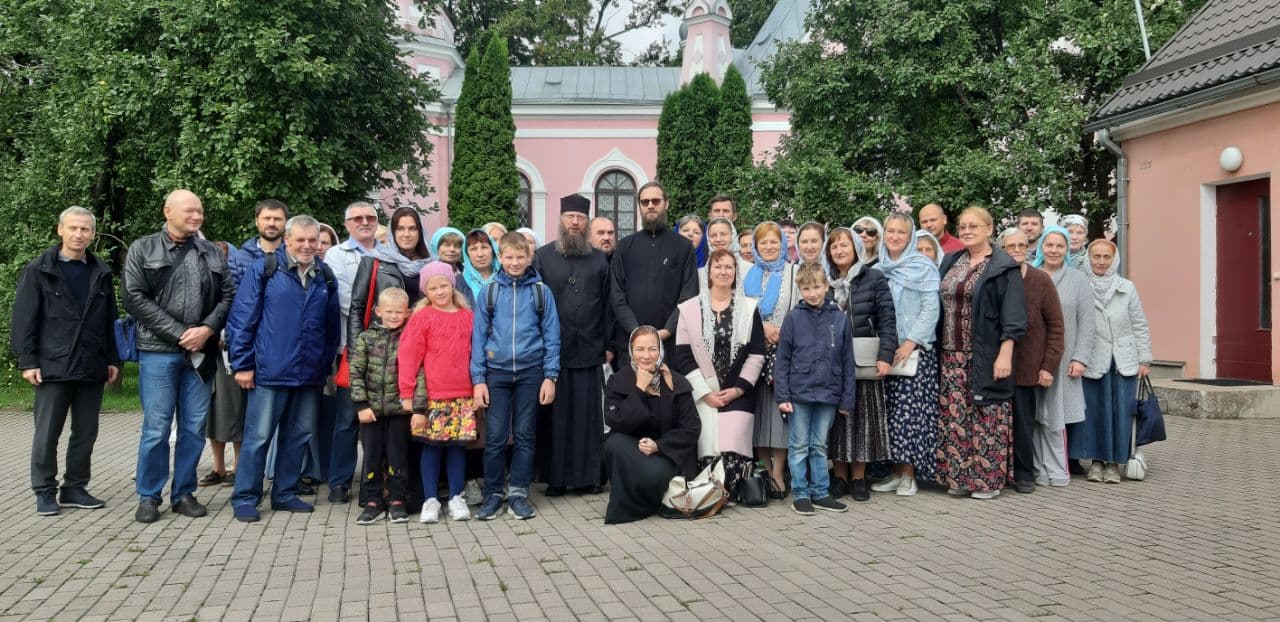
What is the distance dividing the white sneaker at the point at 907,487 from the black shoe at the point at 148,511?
4895 mm

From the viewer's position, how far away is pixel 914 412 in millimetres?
6809

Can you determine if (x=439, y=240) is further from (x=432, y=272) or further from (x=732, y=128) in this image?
(x=732, y=128)

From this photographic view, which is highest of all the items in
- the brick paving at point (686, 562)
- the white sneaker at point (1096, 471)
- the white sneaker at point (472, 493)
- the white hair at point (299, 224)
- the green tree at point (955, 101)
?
the green tree at point (955, 101)

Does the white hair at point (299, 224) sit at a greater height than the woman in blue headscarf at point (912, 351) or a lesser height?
greater

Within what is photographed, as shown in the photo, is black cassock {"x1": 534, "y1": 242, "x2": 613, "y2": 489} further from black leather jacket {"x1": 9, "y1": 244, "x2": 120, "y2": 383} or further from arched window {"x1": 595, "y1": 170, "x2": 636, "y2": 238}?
arched window {"x1": 595, "y1": 170, "x2": 636, "y2": 238}

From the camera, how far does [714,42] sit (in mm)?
28328

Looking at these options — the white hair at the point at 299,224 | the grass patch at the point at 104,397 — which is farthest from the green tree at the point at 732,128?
the white hair at the point at 299,224

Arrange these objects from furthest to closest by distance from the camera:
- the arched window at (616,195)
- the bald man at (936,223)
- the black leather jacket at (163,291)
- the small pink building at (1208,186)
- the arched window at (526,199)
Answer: the arched window at (616,195) → the arched window at (526,199) → the small pink building at (1208,186) → the bald man at (936,223) → the black leather jacket at (163,291)

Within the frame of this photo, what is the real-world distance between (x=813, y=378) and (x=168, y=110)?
1205cm

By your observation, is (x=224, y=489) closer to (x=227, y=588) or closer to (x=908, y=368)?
(x=227, y=588)

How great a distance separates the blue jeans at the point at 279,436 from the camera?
6.21 m

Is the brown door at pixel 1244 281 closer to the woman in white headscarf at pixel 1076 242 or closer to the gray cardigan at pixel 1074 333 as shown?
the woman in white headscarf at pixel 1076 242

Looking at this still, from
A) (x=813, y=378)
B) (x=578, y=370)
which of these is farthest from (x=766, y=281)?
(x=578, y=370)

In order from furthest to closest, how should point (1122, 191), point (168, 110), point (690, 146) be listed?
1. point (690, 146)
2. point (168, 110)
3. point (1122, 191)
